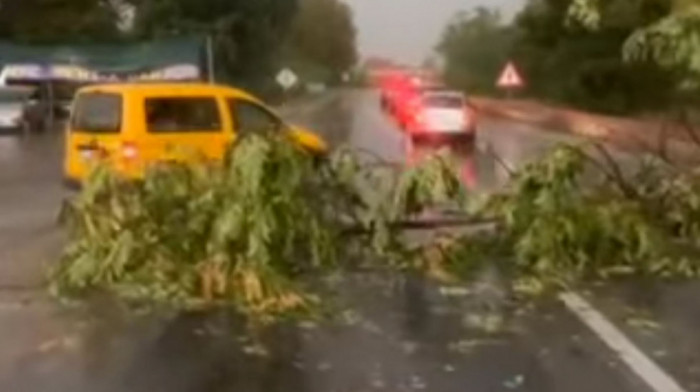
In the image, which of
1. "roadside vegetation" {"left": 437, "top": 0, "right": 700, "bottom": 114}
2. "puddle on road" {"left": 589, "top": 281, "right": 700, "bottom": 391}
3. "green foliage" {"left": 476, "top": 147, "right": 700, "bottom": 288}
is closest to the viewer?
"puddle on road" {"left": 589, "top": 281, "right": 700, "bottom": 391}

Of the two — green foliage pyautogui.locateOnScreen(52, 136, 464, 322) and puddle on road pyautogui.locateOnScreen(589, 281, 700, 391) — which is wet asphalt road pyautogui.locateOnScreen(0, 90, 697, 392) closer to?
puddle on road pyautogui.locateOnScreen(589, 281, 700, 391)

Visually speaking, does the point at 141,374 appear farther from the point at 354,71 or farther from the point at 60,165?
the point at 354,71

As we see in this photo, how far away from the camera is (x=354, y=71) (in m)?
103

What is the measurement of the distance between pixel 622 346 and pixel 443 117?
35.0 m

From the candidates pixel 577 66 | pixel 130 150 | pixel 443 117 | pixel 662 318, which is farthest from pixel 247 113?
pixel 577 66

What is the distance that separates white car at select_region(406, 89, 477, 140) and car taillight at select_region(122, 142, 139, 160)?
23.9 metres

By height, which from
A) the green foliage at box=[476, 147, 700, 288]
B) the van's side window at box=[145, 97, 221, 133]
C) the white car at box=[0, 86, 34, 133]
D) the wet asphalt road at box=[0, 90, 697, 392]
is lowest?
the white car at box=[0, 86, 34, 133]

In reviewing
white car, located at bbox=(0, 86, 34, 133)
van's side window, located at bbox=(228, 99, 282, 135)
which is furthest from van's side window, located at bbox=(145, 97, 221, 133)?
white car, located at bbox=(0, 86, 34, 133)

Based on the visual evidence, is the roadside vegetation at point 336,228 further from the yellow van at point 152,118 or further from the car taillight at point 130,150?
the yellow van at point 152,118

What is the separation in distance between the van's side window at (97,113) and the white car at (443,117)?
2273cm

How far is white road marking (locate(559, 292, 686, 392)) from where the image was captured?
951cm

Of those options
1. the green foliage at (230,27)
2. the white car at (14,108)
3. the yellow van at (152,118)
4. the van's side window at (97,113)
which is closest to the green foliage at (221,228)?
the yellow van at (152,118)

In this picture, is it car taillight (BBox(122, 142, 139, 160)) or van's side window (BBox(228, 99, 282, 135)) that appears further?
van's side window (BBox(228, 99, 282, 135))

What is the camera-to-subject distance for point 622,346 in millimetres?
10828
